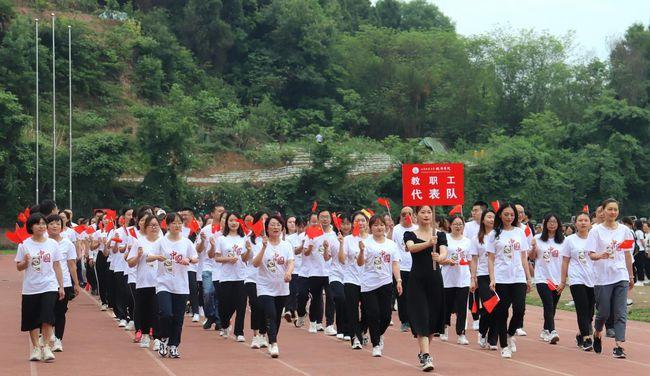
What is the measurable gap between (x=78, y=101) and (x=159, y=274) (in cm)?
4654

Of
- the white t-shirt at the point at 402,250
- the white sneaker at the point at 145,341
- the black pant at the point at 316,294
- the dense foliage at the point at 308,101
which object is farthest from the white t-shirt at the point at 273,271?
the dense foliage at the point at 308,101

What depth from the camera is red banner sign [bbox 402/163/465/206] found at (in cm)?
1299

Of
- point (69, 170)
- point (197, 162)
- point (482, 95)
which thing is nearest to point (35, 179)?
point (69, 170)

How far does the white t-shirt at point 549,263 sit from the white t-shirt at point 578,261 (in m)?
0.90

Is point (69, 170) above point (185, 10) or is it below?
below

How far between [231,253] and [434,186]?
284 cm

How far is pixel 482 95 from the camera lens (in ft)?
228

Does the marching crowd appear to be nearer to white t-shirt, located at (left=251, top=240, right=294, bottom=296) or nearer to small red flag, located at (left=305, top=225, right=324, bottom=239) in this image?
white t-shirt, located at (left=251, top=240, right=294, bottom=296)

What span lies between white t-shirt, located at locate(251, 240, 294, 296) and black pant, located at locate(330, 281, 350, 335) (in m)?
1.87

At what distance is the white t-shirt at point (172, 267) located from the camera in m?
12.7

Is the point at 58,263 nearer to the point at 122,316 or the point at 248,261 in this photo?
the point at 248,261

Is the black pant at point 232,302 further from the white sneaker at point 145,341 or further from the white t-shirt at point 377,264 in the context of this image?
the white t-shirt at point 377,264

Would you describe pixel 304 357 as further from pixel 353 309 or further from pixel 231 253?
pixel 231 253

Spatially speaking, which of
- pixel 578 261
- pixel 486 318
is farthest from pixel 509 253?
pixel 578 261
